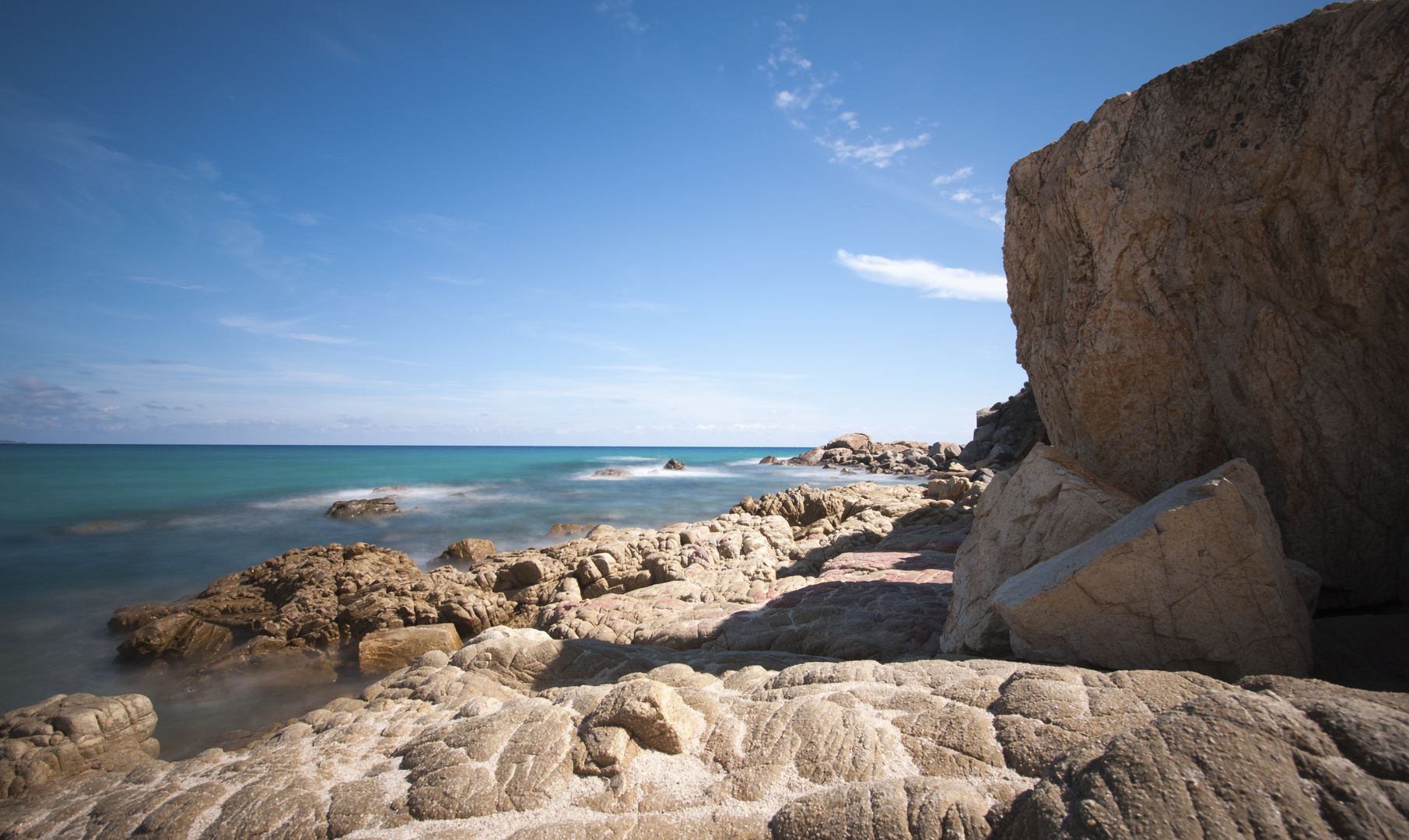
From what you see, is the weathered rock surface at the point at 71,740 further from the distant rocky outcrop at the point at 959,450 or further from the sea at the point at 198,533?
the distant rocky outcrop at the point at 959,450

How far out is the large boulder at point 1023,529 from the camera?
4.32 meters

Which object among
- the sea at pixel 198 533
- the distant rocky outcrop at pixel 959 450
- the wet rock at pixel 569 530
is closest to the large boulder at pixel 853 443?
the distant rocky outcrop at pixel 959 450

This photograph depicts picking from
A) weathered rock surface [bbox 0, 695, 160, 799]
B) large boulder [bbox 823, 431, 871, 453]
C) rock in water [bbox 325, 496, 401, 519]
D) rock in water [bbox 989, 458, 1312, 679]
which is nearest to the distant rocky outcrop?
large boulder [bbox 823, 431, 871, 453]

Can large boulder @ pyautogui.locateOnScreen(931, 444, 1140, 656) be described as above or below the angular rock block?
above

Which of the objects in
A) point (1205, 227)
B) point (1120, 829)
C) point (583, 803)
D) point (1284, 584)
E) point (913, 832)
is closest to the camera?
point (1120, 829)

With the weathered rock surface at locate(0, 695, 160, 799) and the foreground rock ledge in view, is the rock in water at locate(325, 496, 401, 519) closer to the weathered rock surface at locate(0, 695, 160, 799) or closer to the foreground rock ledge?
the weathered rock surface at locate(0, 695, 160, 799)

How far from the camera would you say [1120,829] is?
164 centimetres

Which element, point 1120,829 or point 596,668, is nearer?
point 1120,829

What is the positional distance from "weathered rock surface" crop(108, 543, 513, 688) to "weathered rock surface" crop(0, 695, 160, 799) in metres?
2.57

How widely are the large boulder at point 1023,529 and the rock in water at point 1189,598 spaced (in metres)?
0.82

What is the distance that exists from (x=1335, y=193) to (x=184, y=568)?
63.0ft

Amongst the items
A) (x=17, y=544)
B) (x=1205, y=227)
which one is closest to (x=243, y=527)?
(x=17, y=544)

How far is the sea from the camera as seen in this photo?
7.19m

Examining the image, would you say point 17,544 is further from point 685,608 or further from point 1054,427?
point 1054,427
